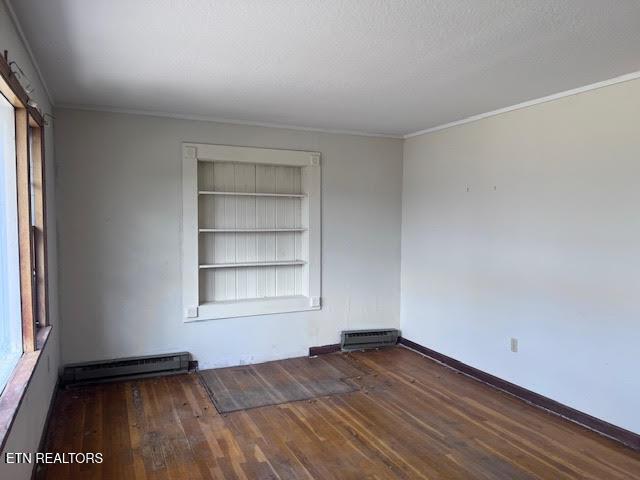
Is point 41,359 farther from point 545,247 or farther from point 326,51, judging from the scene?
point 545,247

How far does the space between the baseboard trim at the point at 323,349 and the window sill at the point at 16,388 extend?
2.65 metres

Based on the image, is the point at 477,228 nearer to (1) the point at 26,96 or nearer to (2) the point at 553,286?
(2) the point at 553,286

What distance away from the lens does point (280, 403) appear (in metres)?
3.60

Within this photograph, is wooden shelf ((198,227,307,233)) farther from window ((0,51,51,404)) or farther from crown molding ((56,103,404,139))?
window ((0,51,51,404))

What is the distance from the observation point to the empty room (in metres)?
2.37

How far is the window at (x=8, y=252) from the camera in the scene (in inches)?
91.2

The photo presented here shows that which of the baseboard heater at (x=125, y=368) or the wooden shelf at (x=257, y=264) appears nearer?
the baseboard heater at (x=125, y=368)

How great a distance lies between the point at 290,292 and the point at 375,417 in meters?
1.84

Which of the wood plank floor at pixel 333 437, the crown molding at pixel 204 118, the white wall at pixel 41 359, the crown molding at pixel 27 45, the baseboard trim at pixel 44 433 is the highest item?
the crown molding at pixel 204 118

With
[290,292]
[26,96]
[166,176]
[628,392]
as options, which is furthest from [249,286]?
[628,392]

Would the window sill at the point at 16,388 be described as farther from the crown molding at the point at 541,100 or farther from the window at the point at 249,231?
the crown molding at the point at 541,100

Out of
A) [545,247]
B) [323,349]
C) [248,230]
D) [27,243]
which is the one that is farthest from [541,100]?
[27,243]

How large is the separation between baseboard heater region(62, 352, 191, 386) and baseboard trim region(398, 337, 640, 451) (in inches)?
99.9

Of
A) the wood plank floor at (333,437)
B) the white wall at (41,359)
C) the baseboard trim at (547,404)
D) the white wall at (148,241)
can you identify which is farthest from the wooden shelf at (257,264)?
the baseboard trim at (547,404)
